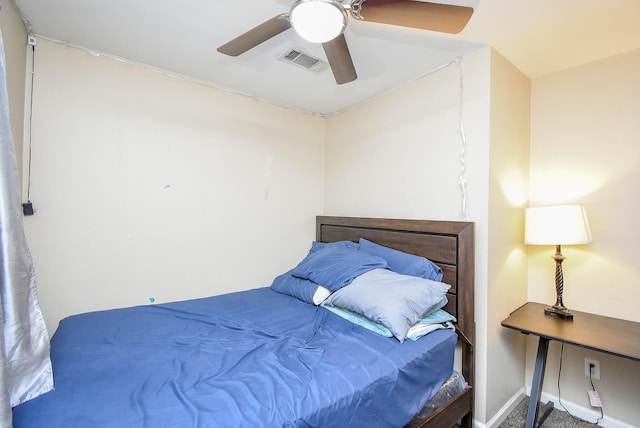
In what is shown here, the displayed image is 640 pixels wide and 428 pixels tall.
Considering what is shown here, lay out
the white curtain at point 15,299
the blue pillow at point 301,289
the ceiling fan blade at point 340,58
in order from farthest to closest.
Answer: the blue pillow at point 301,289 → the ceiling fan blade at point 340,58 → the white curtain at point 15,299

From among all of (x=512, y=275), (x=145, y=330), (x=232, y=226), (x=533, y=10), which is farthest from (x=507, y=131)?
(x=145, y=330)

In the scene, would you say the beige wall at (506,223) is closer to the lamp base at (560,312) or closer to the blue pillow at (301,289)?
the lamp base at (560,312)

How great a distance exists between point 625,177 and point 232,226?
2.80 m

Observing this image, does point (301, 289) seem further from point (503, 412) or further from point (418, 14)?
point (418, 14)

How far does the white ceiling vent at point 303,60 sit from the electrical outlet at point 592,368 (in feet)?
8.75

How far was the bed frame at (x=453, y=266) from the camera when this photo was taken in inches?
61.7

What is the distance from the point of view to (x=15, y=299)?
91 centimetres

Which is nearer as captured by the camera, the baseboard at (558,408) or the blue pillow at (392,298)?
the blue pillow at (392,298)

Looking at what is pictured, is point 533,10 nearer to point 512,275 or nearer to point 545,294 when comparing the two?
point 512,275

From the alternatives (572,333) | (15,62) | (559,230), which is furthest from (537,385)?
(15,62)

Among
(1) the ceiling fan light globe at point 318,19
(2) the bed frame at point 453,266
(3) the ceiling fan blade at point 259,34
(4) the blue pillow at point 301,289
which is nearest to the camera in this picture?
(1) the ceiling fan light globe at point 318,19

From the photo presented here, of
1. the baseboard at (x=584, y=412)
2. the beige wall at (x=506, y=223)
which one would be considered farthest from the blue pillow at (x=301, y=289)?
the baseboard at (x=584, y=412)

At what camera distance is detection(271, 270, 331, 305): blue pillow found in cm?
203

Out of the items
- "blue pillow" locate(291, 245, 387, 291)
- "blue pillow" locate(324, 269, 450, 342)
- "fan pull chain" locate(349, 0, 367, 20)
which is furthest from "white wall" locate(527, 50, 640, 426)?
"fan pull chain" locate(349, 0, 367, 20)
